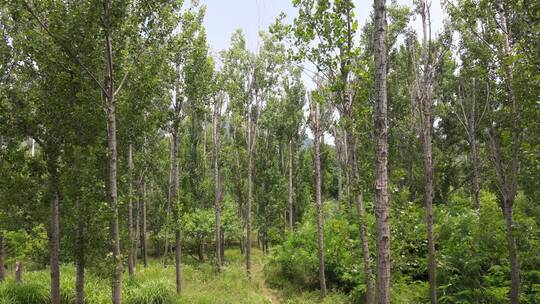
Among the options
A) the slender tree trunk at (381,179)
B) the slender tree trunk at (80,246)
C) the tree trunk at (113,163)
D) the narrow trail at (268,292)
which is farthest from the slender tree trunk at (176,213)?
the slender tree trunk at (381,179)

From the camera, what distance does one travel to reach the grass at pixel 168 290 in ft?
37.6

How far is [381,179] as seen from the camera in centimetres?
457

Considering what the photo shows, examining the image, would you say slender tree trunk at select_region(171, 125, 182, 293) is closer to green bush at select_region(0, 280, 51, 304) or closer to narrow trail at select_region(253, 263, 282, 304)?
narrow trail at select_region(253, 263, 282, 304)

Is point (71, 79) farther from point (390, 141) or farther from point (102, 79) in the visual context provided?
point (390, 141)

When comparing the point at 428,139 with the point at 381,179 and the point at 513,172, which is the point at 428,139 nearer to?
the point at 513,172

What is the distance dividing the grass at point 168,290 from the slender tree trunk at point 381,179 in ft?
29.8

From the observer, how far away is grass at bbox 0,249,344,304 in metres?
11.5

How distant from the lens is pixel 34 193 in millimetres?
9469

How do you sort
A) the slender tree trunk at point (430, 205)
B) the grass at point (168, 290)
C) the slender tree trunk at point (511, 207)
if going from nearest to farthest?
the slender tree trunk at point (511, 207) → the slender tree trunk at point (430, 205) → the grass at point (168, 290)

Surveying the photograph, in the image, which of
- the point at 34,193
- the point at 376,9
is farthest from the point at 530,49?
the point at 34,193

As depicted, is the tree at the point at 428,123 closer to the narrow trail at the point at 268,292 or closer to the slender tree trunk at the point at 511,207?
the slender tree trunk at the point at 511,207

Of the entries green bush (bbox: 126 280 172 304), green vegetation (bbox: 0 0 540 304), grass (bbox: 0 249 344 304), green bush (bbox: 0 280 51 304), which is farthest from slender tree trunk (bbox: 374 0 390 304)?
green bush (bbox: 0 280 51 304)

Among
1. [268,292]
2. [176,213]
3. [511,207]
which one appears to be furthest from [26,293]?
[511,207]

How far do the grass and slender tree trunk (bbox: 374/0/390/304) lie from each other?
9.09 metres
